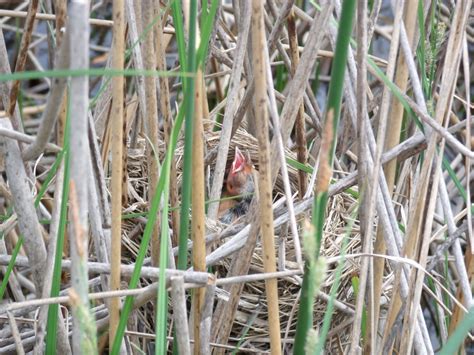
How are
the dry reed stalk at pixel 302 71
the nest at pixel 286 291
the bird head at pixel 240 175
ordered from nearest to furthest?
the dry reed stalk at pixel 302 71, the nest at pixel 286 291, the bird head at pixel 240 175

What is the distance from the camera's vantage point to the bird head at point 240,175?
6.39 ft

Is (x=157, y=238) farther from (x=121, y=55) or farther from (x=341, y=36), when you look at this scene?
(x=341, y=36)

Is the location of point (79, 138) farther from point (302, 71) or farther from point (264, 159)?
point (302, 71)

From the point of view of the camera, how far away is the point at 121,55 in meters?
0.95

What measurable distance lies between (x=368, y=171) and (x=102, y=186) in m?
0.39

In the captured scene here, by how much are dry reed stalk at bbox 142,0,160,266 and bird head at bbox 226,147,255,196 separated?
765 millimetres

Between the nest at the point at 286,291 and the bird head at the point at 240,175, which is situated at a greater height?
the bird head at the point at 240,175

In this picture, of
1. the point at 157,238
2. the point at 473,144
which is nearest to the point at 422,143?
the point at 157,238

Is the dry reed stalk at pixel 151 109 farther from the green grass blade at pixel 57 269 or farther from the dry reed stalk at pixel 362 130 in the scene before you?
the dry reed stalk at pixel 362 130

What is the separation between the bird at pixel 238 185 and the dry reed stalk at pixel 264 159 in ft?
2.92

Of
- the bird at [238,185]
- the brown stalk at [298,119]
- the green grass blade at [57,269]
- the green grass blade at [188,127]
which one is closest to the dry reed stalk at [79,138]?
the green grass blade at [188,127]

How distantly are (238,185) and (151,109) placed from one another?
90 centimetres

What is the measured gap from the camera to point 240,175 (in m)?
1.97

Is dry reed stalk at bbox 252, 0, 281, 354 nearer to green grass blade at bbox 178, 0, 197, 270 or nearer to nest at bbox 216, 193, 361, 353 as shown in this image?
green grass blade at bbox 178, 0, 197, 270
